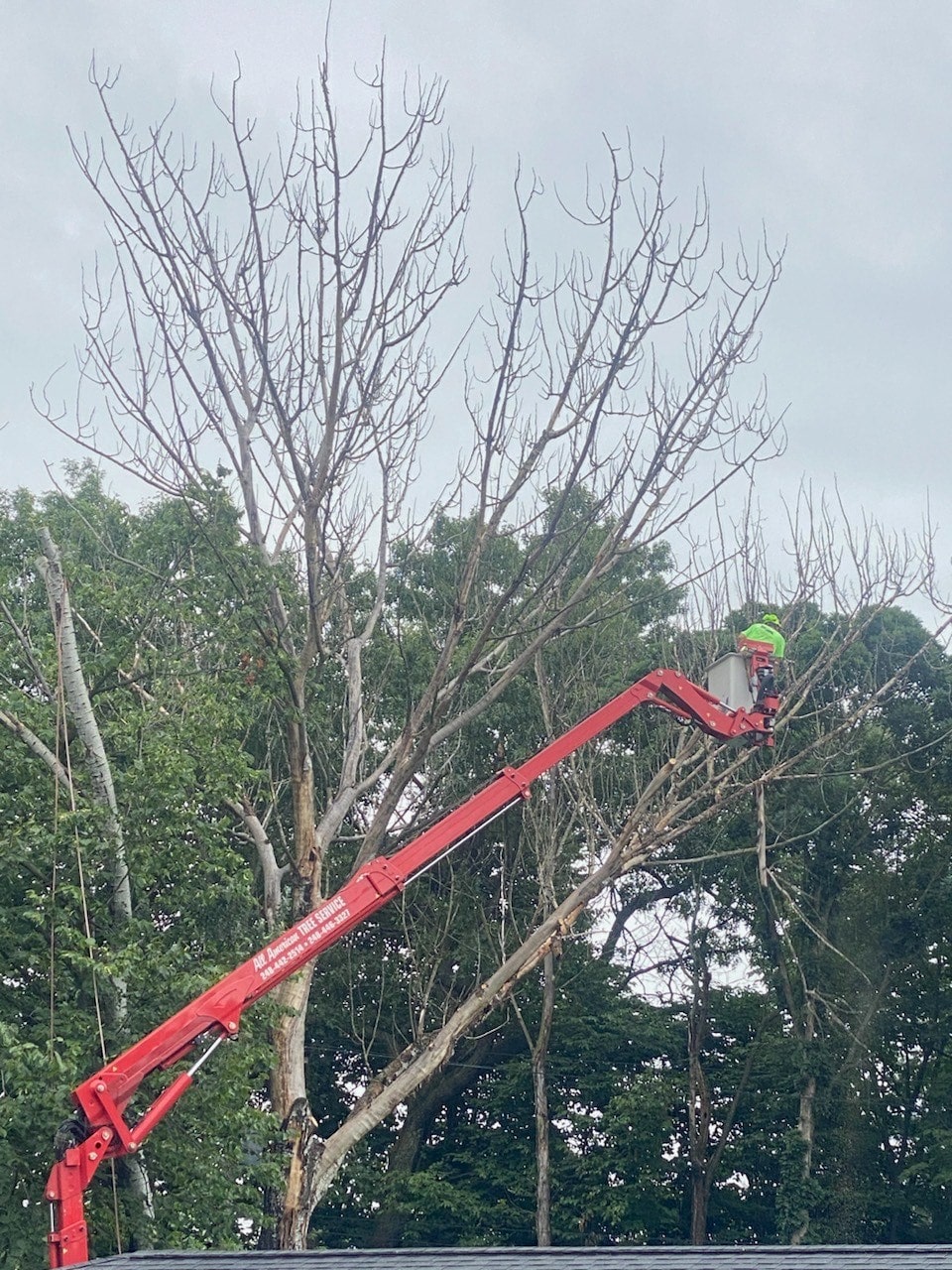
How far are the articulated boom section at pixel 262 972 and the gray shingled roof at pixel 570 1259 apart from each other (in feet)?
1.75

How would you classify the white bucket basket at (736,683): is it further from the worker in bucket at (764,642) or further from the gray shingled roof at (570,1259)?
the gray shingled roof at (570,1259)

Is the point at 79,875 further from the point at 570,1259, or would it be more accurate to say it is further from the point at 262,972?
the point at 570,1259

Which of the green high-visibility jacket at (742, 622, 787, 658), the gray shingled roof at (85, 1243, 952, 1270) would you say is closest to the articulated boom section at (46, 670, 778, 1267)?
the green high-visibility jacket at (742, 622, 787, 658)

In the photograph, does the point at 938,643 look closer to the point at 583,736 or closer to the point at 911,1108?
the point at 911,1108

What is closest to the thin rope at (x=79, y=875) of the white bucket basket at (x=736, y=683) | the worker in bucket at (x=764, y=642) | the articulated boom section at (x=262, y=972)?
the articulated boom section at (x=262, y=972)

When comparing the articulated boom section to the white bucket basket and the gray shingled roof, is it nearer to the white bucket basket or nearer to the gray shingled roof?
the white bucket basket

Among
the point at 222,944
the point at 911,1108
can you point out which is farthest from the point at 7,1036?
the point at 911,1108

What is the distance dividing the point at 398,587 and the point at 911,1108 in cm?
1122

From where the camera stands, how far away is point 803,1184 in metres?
20.7

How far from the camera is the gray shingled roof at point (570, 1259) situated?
6.30 metres

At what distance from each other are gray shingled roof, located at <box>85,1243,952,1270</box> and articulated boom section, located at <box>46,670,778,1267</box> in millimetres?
535

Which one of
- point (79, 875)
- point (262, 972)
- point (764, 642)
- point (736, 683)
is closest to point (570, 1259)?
point (262, 972)

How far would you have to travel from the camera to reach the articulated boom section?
7.38m

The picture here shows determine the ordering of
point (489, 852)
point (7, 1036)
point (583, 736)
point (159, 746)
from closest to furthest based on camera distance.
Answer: point (7, 1036), point (583, 736), point (159, 746), point (489, 852)
